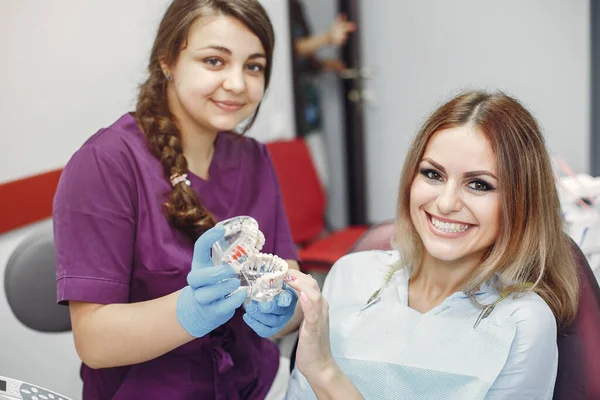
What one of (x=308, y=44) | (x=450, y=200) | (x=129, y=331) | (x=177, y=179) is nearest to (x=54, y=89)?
(x=177, y=179)

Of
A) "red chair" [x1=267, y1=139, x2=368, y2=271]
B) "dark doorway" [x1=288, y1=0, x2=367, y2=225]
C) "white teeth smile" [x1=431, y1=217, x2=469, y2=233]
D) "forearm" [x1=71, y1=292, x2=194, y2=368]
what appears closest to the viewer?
"forearm" [x1=71, y1=292, x2=194, y2=368]

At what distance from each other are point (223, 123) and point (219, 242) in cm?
31

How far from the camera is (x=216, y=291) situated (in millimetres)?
1013

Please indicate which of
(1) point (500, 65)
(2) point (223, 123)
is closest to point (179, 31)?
(2) point (223, 123)

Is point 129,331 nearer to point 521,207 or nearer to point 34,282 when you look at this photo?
point 34,282

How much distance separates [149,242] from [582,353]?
0.84 metres

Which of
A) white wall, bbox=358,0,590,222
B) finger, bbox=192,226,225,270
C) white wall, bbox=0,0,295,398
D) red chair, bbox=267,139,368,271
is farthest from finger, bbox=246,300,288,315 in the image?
white wall, bbox=358,0,590,222

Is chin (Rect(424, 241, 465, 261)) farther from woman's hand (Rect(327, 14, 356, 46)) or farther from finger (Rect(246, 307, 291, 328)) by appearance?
woman's hand (Rect(327, 14, 356, 46))

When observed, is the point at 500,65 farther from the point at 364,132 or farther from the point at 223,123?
the point at 223,123

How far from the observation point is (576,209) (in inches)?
79.5

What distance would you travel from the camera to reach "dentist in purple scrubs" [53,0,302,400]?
113 cm

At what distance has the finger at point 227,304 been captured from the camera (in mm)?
1025

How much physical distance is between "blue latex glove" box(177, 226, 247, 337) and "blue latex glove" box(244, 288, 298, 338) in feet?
0.15

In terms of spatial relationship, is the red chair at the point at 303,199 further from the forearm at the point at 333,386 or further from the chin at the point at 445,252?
the forearm at the point at 333,386
